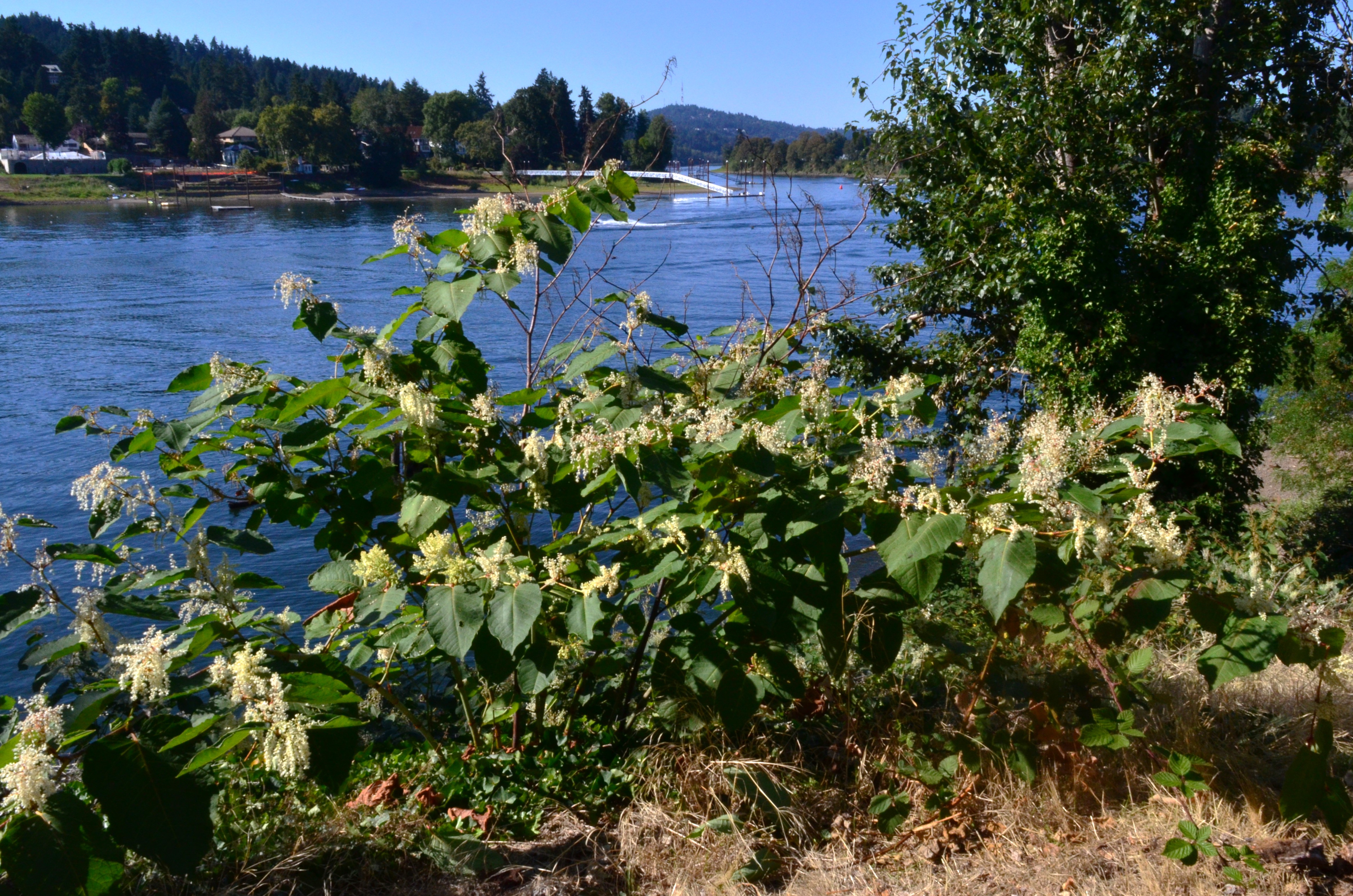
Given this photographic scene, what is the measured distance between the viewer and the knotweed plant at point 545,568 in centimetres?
184

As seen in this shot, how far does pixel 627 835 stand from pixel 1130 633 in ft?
4.70

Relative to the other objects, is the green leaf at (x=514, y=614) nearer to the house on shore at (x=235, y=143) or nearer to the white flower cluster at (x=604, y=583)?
the white flower cluster at (x=604, y=583)

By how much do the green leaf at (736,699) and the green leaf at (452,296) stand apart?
1.16 m

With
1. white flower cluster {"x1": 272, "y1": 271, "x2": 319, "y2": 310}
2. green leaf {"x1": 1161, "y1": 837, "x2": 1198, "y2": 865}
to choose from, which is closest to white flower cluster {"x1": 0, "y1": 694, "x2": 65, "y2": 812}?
white flower cluster {"x1": 272, "y1": 271, "x2": 319, "y2": 310}

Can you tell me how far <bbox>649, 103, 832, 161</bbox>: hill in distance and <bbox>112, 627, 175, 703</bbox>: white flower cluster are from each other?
15.1ft

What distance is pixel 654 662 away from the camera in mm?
2775

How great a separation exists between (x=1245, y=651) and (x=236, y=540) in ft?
7.69

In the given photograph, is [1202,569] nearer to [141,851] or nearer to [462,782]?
[462,782]

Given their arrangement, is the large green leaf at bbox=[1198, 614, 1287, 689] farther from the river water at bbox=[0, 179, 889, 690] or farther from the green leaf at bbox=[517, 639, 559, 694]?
the river water at bbox=[0, 179, 889, 690]

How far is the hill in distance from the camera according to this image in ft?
103

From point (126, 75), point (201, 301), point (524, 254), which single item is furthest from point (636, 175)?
point (126, 75)

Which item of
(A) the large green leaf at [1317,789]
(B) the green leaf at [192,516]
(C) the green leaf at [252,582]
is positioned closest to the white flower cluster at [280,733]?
(C) the green leaf at [252,582]

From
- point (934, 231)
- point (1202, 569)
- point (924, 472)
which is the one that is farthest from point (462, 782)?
point (934, 231)

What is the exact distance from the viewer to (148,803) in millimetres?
1719
